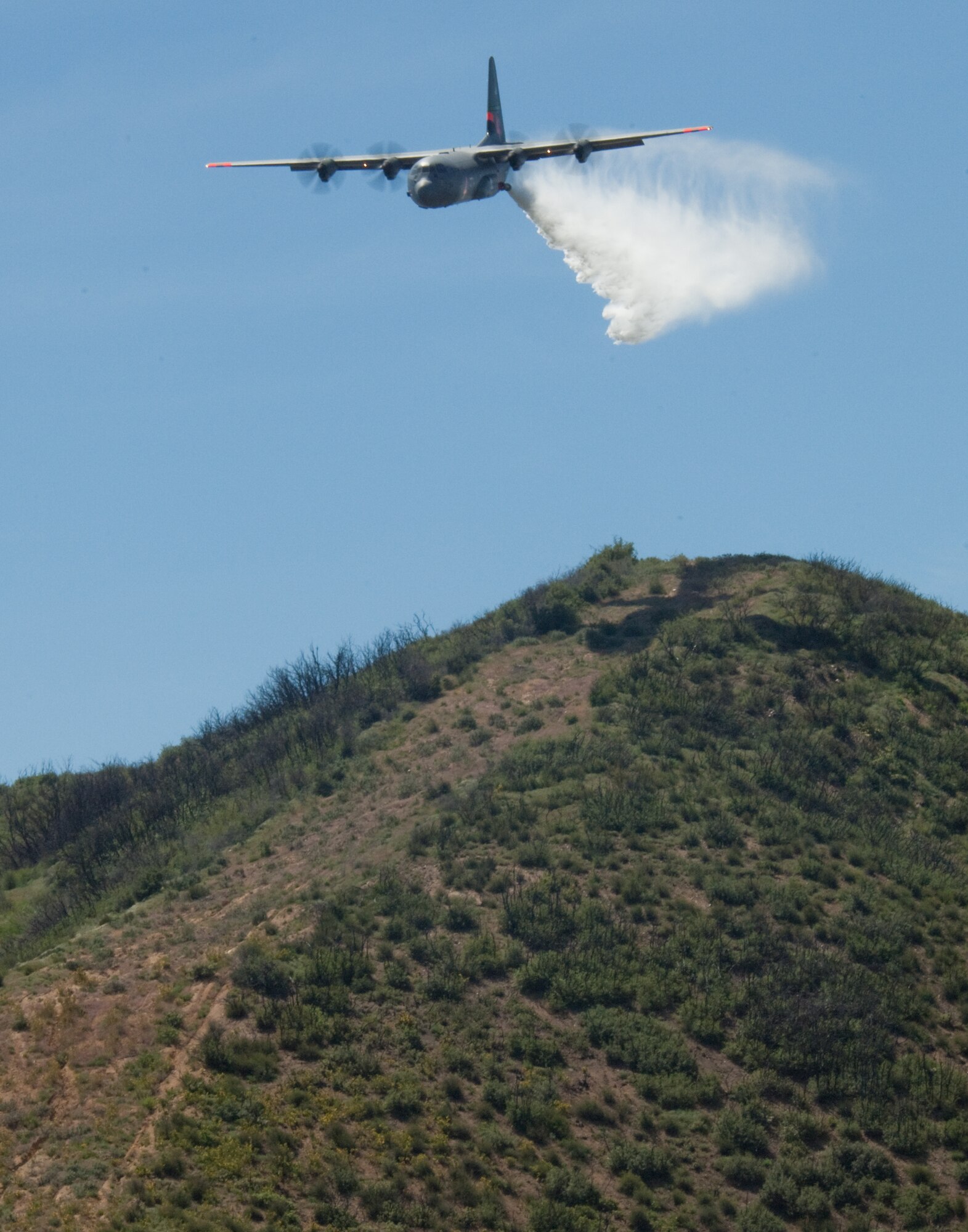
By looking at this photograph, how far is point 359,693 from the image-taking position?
59219mm

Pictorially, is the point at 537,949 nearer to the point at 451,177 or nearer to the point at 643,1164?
the point at 643,1164

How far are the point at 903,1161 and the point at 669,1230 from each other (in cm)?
625

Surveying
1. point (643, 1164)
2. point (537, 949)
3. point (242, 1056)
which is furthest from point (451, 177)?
point (643, 1164)

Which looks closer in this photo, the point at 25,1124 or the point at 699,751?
the point at 25,1124

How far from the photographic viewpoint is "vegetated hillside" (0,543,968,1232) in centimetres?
3048

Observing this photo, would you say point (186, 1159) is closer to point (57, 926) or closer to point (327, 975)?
point (327, 975)

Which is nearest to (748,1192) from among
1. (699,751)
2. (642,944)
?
(642,944)

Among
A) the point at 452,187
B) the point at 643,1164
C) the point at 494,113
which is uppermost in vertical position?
the point at 494,113

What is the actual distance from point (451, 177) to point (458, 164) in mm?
927

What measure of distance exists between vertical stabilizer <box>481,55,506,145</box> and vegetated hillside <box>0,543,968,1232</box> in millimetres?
21615

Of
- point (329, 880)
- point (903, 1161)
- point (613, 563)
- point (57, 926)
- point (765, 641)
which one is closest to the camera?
point (903, 1161)

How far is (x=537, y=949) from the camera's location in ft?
126

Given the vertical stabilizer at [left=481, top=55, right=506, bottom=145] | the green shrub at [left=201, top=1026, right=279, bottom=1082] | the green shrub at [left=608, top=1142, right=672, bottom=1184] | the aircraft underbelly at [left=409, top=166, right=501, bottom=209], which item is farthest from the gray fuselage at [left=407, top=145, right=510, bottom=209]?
the green shrub at [left=608, top=1142, right=672, bottom=1184]

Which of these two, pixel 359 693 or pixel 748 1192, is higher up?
pixel 359 693
